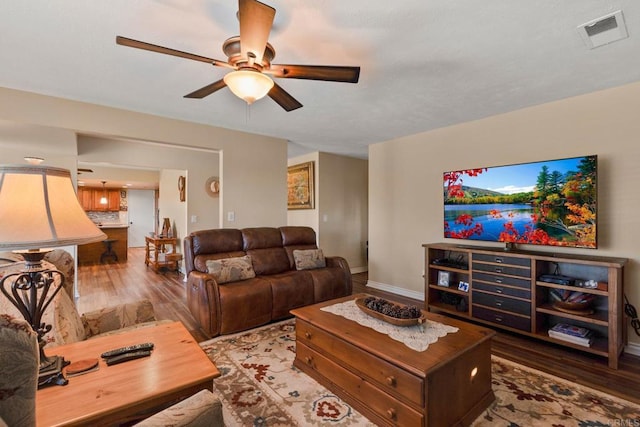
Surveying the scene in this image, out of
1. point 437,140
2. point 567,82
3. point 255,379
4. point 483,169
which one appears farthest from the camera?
point 437,140

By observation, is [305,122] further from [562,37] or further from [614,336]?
[614,336]

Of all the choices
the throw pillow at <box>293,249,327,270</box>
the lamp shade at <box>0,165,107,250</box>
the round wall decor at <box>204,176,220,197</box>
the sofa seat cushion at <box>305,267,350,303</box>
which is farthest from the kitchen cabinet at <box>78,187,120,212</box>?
the lamp shade at <box>0,165,107,250</box>

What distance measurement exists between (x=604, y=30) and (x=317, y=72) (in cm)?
187

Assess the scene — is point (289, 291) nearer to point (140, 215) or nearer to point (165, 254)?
point (165, 254)

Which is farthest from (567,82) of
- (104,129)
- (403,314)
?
(104,129)

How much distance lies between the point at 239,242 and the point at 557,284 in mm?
3355

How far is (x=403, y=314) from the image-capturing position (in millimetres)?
2018

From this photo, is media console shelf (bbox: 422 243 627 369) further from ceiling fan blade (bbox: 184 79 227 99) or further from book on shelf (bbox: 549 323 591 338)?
ceiling fan blade (bbox: 184 79 227 99)

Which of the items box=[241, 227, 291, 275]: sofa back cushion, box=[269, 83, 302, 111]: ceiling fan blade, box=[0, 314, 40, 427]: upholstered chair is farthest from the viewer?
box=[241, 227, 291, 275]: sofa back cushion

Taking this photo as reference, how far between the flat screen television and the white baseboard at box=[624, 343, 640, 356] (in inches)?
36.7

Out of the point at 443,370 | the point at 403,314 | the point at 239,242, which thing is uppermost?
the point at 239,242

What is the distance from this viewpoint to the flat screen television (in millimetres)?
2752

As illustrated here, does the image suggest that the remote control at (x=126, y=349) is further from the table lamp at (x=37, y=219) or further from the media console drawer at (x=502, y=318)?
the media console drawer at (x=502, y=318)

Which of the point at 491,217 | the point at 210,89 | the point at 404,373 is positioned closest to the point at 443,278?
the point at 491,217
